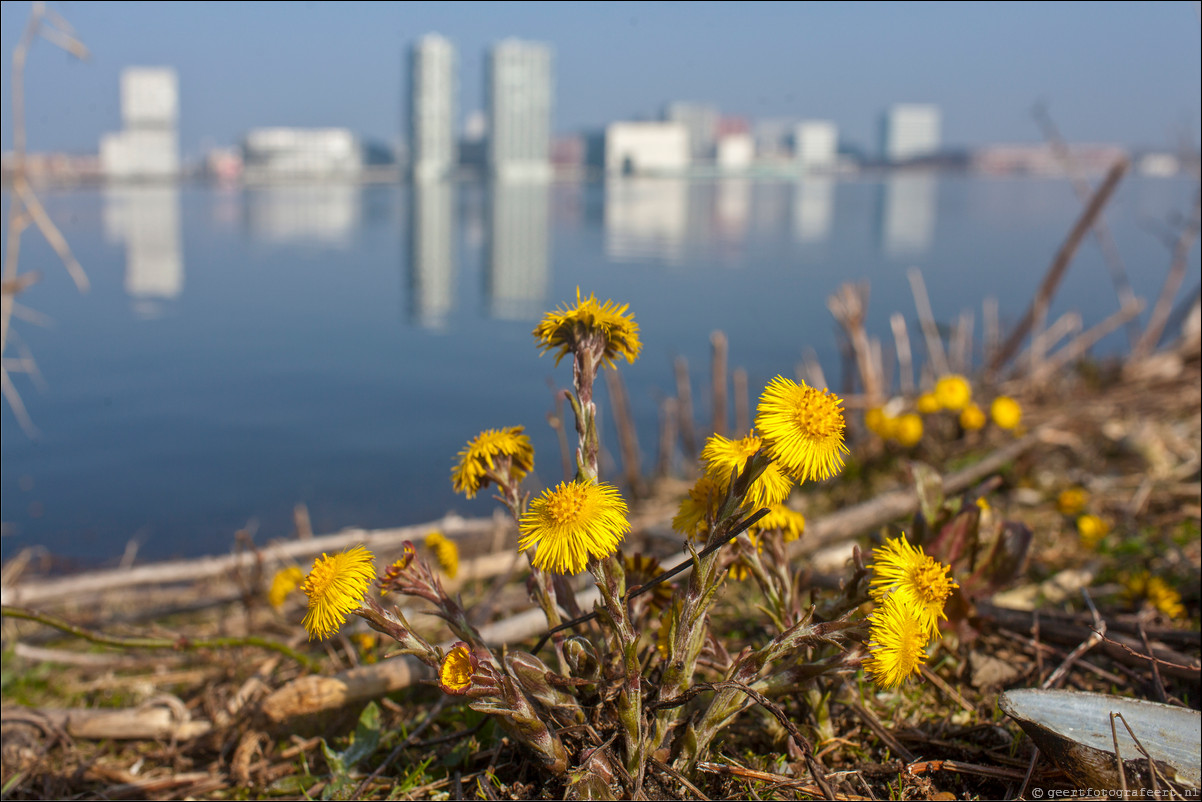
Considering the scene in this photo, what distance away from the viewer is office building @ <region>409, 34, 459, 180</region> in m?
60.5

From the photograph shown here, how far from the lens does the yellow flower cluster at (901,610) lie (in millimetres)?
1410

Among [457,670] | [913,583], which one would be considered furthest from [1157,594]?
[457,670]

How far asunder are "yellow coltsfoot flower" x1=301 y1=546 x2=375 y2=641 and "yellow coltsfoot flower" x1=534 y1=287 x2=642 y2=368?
491 millimetres

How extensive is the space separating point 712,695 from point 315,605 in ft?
2.73

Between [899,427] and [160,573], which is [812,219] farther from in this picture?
[160,573]

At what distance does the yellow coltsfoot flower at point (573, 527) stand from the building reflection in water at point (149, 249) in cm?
1564

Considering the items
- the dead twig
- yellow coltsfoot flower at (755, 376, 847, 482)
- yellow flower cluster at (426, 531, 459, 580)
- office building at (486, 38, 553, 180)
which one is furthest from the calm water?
office building at (486, 38, 553, 180)

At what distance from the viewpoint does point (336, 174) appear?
320 feet

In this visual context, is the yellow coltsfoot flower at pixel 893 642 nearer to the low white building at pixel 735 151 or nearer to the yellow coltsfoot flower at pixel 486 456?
the yellow coltsfoot flower at pixel 486 456

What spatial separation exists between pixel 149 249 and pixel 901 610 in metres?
26.3

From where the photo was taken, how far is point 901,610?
144 centimetres

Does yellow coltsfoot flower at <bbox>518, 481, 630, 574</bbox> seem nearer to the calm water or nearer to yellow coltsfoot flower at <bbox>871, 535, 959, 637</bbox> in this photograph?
yellow coltsfoot flower at <bbox>871, 535, 959, 637</bbox>

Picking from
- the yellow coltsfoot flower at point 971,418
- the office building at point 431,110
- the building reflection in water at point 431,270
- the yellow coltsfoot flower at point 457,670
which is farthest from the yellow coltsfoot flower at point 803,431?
the office building at point 431,110

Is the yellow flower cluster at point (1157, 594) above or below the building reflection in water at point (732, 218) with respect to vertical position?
below
